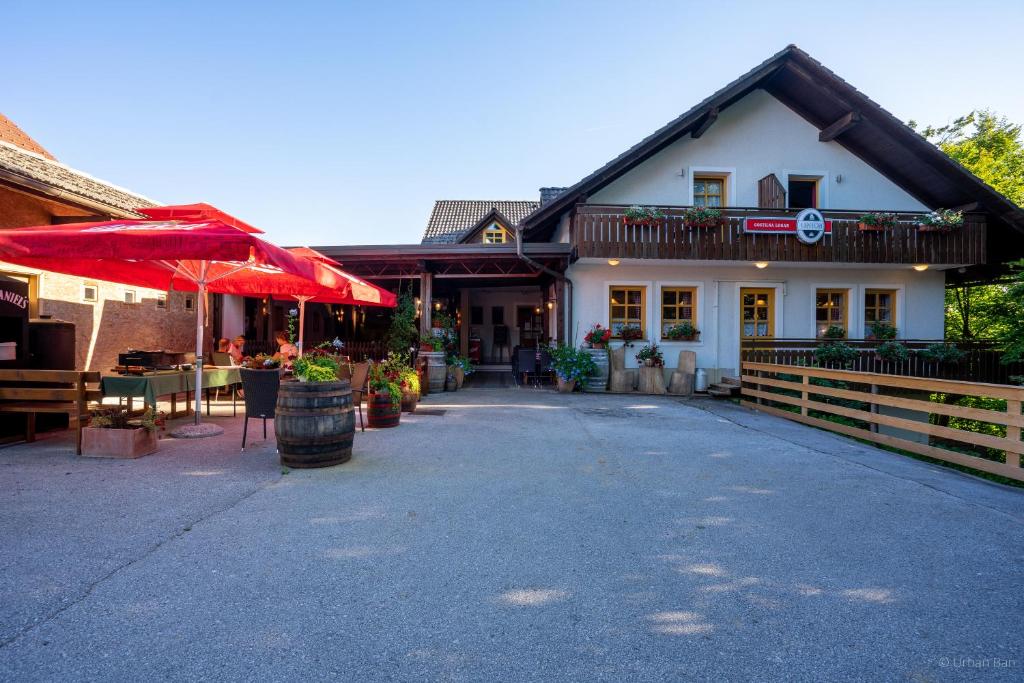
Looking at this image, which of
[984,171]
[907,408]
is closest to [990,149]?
[984,171]

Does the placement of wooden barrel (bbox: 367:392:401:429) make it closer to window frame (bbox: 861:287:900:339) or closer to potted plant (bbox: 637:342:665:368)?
potted plant (bbox: 637:342:665:368)

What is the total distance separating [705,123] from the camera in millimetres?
11789

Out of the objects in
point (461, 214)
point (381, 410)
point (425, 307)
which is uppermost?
point (461, 214)

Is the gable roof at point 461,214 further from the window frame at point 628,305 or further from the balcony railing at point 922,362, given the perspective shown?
the balcony railing at point 922,362

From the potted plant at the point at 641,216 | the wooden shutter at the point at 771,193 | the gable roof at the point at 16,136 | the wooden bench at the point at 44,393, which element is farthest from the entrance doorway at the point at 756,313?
the gable roof at the point at 16,136

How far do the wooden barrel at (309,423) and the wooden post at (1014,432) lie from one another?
6394 millimetres

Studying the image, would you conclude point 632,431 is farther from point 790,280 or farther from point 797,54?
point 797,54

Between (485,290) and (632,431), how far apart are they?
1280cm

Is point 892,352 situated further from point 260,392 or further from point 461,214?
point 461,214

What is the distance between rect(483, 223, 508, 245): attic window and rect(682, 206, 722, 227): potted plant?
10293mm

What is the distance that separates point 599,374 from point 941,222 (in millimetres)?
8401

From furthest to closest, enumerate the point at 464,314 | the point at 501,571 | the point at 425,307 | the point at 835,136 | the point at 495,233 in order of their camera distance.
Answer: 1. the point at 495,233
2. the point at 464,314
3. the point at 835,136
4. the point at 425,307
5. the point at 501,571

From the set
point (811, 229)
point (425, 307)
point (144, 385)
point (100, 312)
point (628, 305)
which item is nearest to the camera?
point (144, 385)

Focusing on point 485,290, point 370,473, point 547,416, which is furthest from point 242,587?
point 485,290
